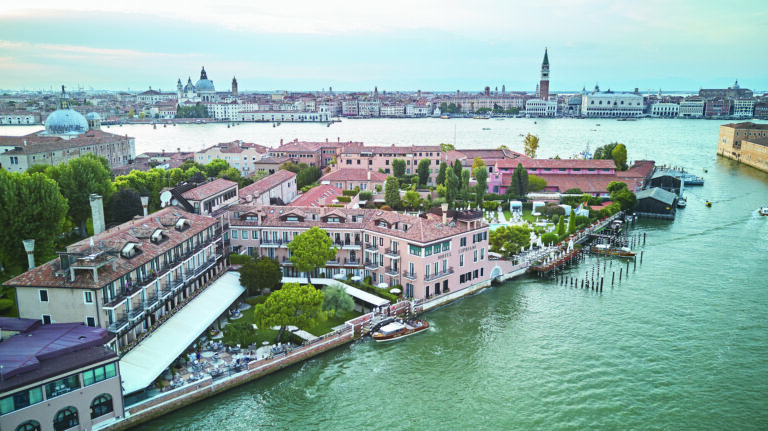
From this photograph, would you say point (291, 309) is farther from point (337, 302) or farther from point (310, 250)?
point (310, 250)

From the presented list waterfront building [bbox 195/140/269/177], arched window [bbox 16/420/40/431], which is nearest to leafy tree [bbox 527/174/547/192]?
waterfront building [bbox 195/140/269/177]

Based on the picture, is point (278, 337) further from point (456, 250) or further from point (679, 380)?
point (679, 380)

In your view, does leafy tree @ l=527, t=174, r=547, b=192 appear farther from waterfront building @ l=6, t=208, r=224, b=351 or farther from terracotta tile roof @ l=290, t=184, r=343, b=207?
waterfront building @ l=6, t=208, r=224, b=351

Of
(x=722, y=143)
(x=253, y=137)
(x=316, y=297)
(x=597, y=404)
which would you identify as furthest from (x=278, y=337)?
(x=253, y=137)

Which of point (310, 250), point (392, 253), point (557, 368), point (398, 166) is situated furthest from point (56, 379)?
point (398, 166)

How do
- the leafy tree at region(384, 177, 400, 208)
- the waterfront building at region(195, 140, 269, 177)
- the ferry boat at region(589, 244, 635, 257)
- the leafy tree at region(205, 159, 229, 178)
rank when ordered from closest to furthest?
1. the ferry boat at region(589, 244, 635, 257)
2. the leafy tree at region(384, 177, 400, 208)
3. the leafy tree at region(205, 159, 229, 178)
4. the waterfront building at region(195, 140, 269, 177)

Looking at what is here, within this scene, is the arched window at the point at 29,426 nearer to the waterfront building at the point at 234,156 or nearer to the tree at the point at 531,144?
the waterfront building at the point at 234,156
